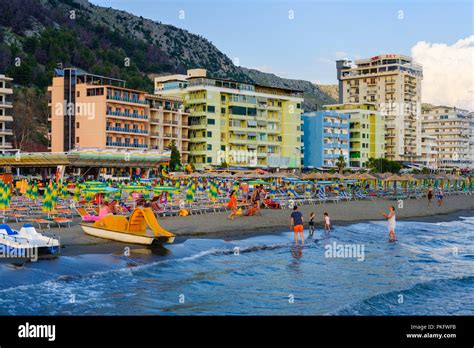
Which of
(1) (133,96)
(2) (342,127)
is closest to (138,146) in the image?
(1) (133,96)

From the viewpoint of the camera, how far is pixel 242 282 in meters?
18.2

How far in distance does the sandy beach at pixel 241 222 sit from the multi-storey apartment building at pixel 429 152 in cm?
9564

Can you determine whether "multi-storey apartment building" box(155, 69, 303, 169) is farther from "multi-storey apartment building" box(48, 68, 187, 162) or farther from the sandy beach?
the sandy beach

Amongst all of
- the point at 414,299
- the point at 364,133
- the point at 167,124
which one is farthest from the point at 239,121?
the point at 414,299

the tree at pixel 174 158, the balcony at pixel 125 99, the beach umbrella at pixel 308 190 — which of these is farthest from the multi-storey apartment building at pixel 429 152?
the beach umbrella at pixel 308 190

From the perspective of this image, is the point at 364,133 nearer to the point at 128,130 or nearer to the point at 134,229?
the point at 128,130

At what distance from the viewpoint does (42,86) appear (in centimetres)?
12075

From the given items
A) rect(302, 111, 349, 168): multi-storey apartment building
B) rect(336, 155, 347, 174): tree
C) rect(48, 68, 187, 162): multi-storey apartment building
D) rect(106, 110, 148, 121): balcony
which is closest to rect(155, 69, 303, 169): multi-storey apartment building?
rect(302, 111, 349, 168): multi-storey apartment building

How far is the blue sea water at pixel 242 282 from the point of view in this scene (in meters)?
14.9

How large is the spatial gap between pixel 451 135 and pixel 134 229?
155 metres

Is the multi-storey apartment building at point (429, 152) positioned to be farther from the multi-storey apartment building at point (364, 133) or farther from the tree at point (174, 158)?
the tree at point (174, 158)

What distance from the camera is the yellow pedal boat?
2228cm
